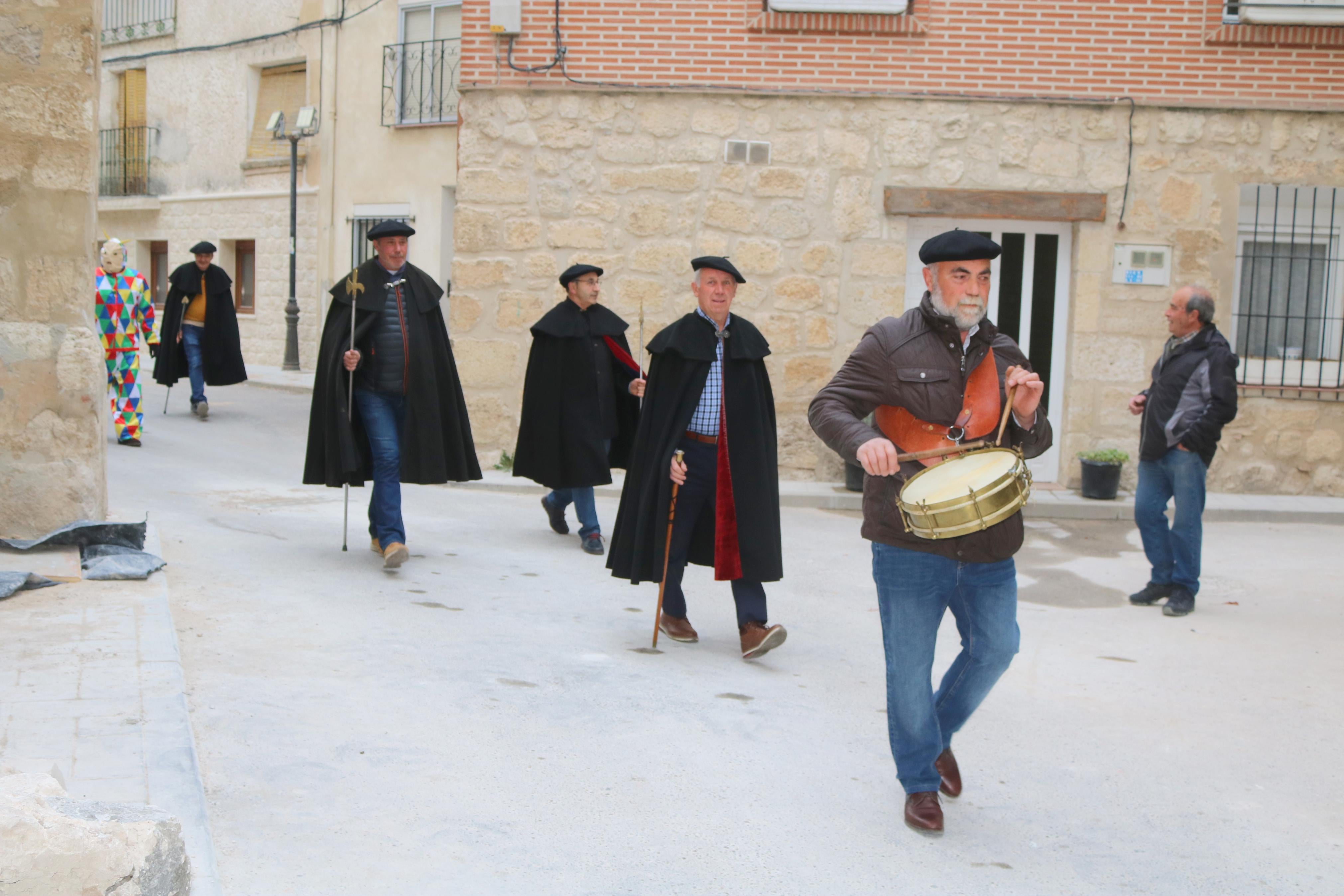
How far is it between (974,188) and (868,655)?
635 centimetres

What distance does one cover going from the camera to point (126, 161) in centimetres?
2764

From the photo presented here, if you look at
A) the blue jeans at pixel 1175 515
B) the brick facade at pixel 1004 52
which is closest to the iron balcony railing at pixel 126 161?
the brick facade at pixel 1004 52

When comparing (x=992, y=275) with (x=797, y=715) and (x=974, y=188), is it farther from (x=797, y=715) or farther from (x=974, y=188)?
(x=797, y=715)

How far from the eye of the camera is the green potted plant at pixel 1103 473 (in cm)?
1162

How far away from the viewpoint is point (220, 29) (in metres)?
25.5

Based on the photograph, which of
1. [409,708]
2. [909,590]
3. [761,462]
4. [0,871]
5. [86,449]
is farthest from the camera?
[86,449]

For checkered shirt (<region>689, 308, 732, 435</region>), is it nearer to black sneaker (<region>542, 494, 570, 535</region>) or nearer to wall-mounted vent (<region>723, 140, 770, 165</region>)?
black sneaker (<region>542, 494, 570, 535</region>)

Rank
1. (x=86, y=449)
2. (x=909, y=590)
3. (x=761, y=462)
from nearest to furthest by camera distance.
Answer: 1. (x=909, y=590)
2. (x=761, y=462)
3. (x=86, y=449)

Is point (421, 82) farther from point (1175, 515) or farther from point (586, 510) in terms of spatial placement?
point (1175, 515)

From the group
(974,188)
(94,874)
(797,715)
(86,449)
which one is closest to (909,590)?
(797,715)

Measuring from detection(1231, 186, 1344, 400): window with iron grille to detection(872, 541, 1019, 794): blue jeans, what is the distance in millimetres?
8947

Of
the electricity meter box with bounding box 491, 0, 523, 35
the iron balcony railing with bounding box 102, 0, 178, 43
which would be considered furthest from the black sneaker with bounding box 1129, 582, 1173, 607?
the iron balcony railing with bounding box 102, 0, 178, 43

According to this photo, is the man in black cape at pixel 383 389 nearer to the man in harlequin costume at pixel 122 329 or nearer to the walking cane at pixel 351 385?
the walking cane at pixel 351 385

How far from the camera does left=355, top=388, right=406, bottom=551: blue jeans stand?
782cm
